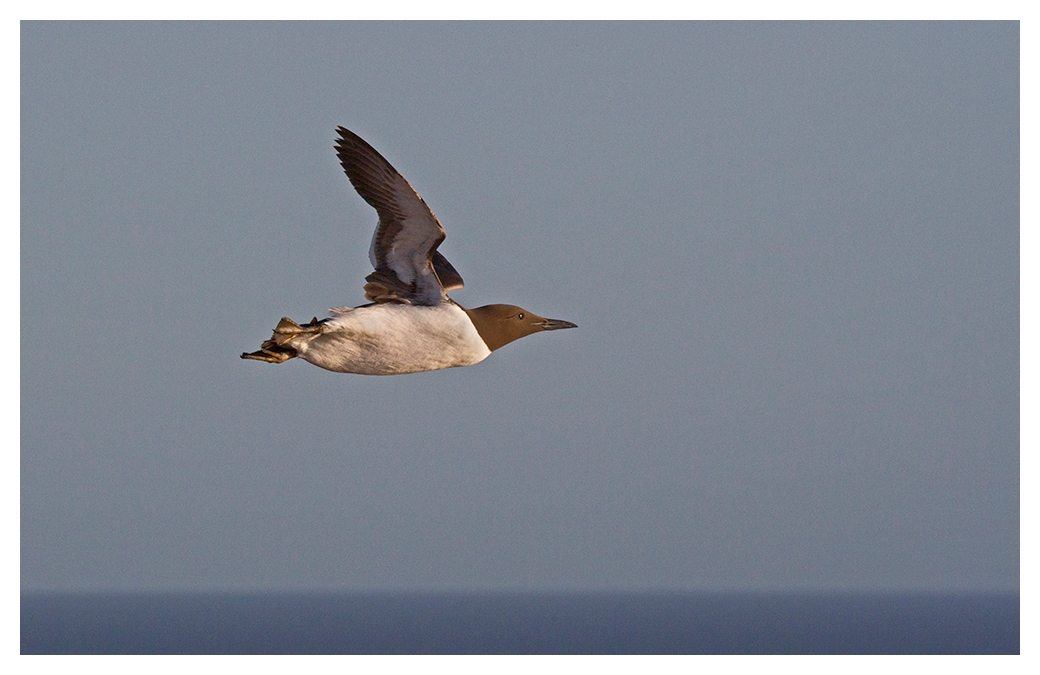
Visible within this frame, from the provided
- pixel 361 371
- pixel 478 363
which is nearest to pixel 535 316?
pixel 478 363

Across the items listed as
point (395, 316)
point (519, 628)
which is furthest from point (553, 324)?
point (519, 628)

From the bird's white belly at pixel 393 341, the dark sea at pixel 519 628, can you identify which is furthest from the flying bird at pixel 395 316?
the dark sea at pixel 519 628

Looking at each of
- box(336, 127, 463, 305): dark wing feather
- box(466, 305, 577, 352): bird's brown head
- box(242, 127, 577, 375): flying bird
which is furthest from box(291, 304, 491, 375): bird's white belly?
box(336, 127, 463, 305): dark wing feather

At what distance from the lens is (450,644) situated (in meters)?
79.2

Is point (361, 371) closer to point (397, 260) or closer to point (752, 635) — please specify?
point (397, 260)

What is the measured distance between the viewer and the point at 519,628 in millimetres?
98500

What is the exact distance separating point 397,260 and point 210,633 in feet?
259

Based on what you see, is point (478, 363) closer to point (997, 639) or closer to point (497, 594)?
point (997, 639)

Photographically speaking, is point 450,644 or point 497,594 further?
point 497,594

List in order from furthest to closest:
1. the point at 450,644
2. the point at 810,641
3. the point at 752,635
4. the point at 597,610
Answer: the point at 597,610 < the point at 752,635 < the point at 810,641 < the point at 450,644

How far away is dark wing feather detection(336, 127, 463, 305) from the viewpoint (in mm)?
14438

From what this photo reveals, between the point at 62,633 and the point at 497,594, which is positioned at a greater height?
the point at 62,633

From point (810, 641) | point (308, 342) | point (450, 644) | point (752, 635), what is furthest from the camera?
point (752, 635)

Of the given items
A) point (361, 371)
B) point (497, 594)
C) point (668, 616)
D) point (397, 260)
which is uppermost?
point (397, 260)
